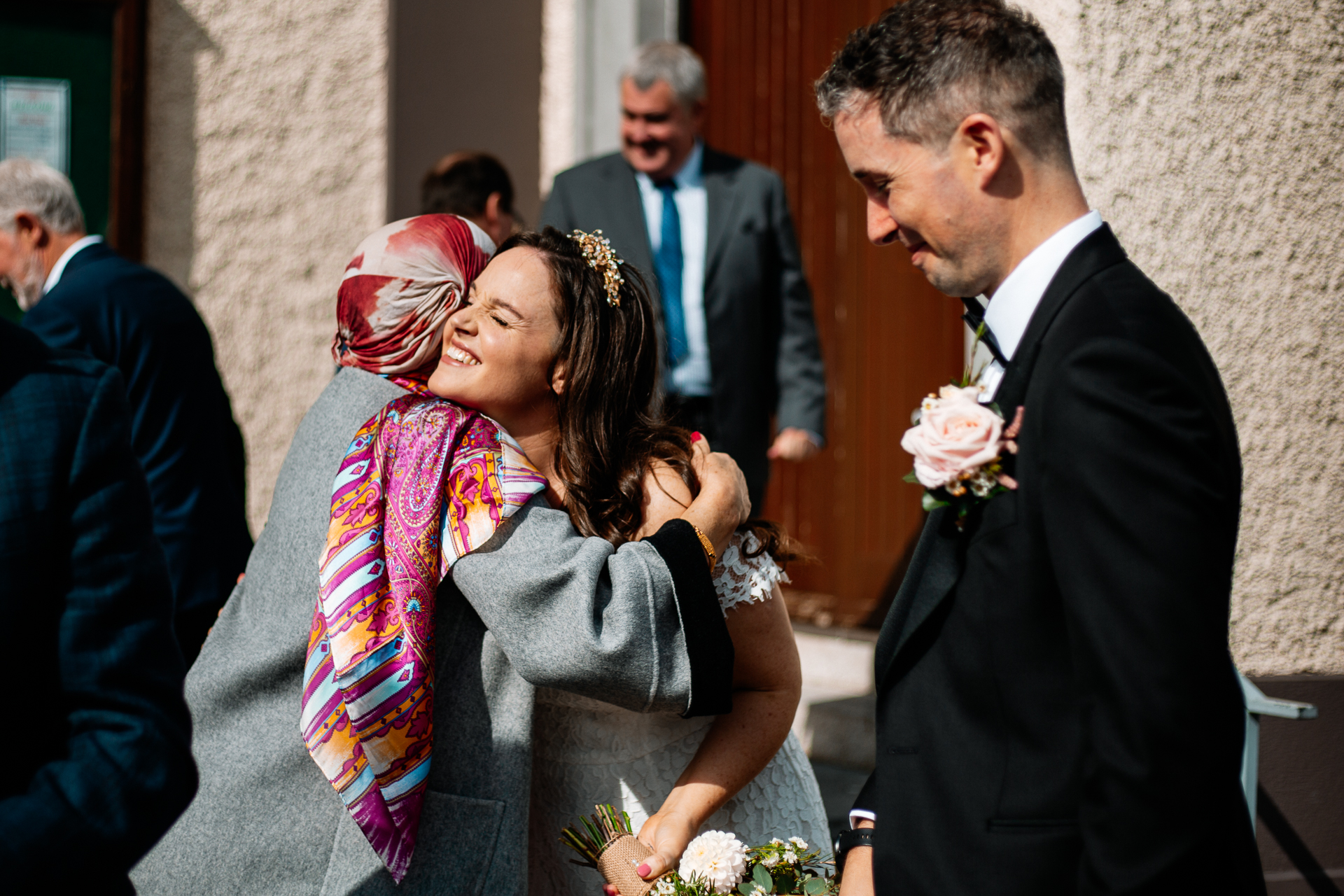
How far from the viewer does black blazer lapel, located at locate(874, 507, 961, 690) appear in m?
1.53

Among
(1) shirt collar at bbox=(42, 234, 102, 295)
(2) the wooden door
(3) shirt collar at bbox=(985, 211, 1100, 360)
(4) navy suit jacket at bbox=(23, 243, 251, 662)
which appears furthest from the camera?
(2) the wooden door

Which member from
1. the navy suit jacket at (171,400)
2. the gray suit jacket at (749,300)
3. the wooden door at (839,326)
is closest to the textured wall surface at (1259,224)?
the gray suit jacket at (749,300)

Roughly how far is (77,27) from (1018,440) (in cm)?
538

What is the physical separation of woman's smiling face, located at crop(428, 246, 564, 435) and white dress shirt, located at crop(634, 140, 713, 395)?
1939 mm

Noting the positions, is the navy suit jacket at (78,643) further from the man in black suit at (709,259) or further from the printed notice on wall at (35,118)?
the printed notice on wall at (35,118)

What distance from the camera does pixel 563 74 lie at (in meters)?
6.36

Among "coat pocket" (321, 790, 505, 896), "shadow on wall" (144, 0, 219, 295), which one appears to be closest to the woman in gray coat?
"coat pocket" (321, 790, 505, 896)

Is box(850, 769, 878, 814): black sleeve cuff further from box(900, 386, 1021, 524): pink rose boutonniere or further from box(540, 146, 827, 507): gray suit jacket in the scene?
box(540, 146, 827, 507): gray suit jacket

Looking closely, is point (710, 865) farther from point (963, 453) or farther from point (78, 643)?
point (78, 643)

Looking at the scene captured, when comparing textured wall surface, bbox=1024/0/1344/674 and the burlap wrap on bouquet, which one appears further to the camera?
textured wall surface, bbox=1024/0/1344/674

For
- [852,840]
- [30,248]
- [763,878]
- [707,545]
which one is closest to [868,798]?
[852,840]

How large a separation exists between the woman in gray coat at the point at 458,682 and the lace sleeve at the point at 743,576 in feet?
0.41

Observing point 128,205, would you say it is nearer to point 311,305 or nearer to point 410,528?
point 311,305

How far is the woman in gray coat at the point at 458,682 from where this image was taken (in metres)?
2.12
